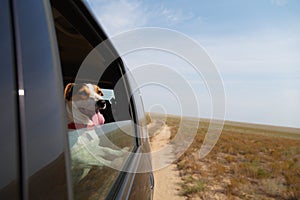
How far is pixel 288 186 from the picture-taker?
8484 mm

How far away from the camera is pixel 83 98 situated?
A: 6.64ft

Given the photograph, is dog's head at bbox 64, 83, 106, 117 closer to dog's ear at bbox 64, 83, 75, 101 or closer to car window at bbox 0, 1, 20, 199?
dog's ear at bbox 64, 83, 75, 101

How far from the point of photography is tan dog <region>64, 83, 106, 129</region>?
5.58ft

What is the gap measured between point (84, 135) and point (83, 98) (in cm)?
73

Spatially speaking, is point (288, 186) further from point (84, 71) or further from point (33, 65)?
point (33, 65)

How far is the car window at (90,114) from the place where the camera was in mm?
1166

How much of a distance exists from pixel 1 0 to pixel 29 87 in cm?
23

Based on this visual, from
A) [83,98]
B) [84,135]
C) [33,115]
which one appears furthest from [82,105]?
[33,115]

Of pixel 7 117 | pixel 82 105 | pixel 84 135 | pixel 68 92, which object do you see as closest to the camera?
pixel 7 117

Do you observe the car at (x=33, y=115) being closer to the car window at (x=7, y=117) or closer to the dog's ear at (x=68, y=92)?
the car window at (x=7, y=117)

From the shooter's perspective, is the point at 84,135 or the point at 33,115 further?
the point at 84,135

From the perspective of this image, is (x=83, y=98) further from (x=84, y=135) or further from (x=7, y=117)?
(x=7, y=117)

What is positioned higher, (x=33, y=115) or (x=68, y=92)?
(x=68, y=92)

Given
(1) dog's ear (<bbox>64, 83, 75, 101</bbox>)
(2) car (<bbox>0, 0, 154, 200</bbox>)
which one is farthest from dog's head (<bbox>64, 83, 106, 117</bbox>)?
(2) car (<bbox>0, 0, 154, 200</bbox>)
